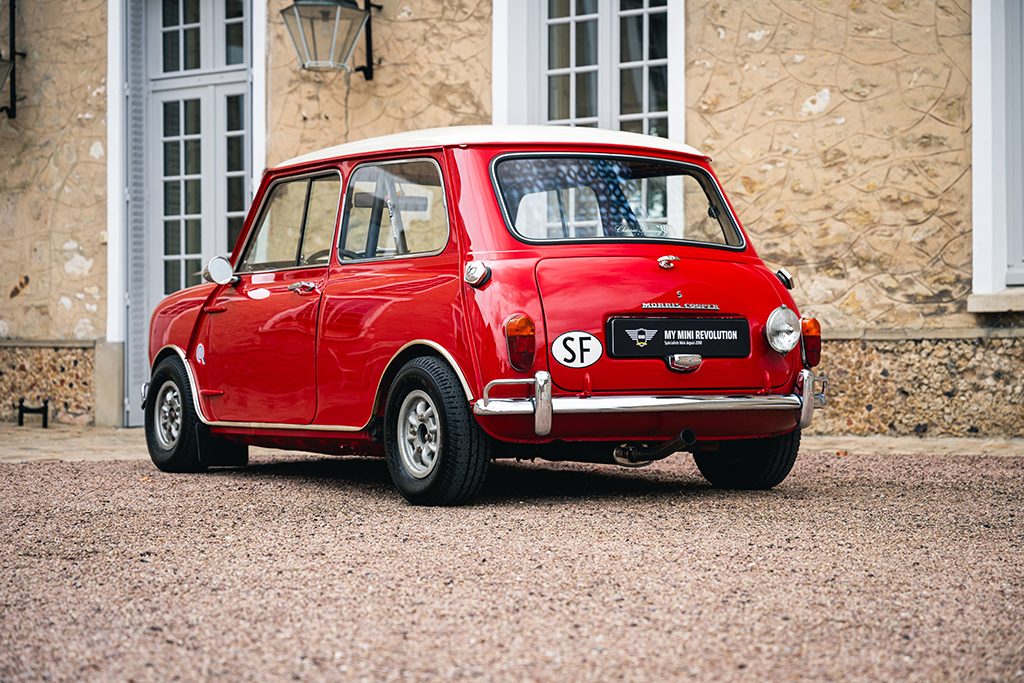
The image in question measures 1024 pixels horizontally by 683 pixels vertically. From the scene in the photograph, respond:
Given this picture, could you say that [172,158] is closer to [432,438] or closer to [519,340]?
[432,438]

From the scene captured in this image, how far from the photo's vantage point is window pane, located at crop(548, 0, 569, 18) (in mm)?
12383

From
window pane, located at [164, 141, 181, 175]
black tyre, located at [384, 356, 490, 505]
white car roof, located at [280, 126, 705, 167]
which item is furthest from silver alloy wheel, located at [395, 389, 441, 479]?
window pane, located at [164, 141, 181, 175]

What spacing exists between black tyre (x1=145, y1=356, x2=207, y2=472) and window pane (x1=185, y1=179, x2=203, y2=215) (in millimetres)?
5269

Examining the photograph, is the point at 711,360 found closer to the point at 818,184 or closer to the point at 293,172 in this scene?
the point at 293,172

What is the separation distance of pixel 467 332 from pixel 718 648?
8.81 ft

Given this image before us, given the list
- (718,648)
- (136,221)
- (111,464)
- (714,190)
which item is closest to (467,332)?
(714,190)

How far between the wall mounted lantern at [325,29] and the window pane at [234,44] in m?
1.19

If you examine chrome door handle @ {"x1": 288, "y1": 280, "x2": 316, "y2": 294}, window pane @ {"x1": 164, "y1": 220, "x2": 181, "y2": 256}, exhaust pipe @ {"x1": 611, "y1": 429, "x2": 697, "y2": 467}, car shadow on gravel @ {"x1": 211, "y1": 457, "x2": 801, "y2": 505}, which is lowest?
car shadow on gravel @ {"x1": 211, "y1": 457, "x2": 801, "y2": 505}

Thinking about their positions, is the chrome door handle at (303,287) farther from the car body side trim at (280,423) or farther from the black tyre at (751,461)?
the black tyre at (751,461)

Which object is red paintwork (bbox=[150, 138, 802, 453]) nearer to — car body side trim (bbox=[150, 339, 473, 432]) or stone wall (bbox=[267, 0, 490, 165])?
car body side trim (bbox=[150, 339, 473, 432])

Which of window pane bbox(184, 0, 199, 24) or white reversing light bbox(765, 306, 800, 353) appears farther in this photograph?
window pane bbox(184, 0, 199, 24)

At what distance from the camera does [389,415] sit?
6648 mm

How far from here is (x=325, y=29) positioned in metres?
12.4

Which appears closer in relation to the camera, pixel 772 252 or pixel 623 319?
pixel 623 319
